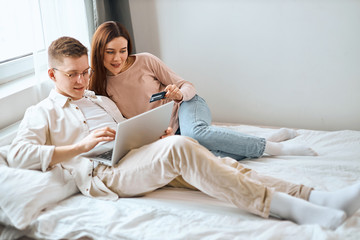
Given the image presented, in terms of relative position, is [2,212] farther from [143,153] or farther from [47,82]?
[47,82]

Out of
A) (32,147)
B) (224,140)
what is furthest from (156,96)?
(32,147)

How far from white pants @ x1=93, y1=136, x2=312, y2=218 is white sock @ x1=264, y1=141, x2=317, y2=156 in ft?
1.26

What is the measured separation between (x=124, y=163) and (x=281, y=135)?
0.97 m

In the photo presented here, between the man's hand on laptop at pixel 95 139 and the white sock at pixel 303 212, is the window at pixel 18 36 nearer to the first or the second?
the man's hand on laptop at pixel 95 139

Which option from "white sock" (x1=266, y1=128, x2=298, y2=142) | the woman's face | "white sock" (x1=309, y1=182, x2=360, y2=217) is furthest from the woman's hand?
"white sock" (x1=309, y1=182, x2=360, y2=217)

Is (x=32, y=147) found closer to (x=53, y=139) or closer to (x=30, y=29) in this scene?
(x=53, y=139)

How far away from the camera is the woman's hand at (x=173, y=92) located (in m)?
1.94

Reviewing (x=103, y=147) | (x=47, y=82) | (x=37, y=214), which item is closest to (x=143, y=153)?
(x=103, y=147)

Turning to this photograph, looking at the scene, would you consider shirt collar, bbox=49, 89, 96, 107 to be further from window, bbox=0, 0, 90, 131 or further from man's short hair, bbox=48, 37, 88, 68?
window, bbox=0, 0, 90, 131

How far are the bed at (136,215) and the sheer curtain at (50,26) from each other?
Result: 56 centimetres

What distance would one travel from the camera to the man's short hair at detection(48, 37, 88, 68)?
5.40ft

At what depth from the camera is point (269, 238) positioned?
1.23m

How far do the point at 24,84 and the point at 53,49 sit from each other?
509 mm

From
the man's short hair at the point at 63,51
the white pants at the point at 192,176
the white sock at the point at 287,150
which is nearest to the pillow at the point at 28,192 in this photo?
the white pants at the point at 192,176
